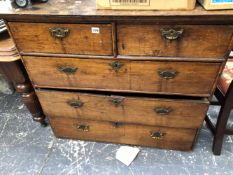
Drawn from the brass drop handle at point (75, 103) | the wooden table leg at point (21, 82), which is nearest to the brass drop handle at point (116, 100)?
the brass drop handle at point (75, 103)

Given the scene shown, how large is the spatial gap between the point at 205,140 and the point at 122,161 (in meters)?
0.61

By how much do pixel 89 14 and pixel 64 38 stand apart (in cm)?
19

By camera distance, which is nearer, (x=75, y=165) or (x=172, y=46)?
(x=172, y=46)

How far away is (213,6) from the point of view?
834mm

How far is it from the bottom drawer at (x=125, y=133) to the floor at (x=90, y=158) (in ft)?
0.22

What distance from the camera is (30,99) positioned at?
1469 mm

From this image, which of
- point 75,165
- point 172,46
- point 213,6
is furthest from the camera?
point 75,165

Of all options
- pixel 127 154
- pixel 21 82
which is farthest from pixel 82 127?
pixel 21 82

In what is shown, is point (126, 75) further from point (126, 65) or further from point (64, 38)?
point (64, 38)

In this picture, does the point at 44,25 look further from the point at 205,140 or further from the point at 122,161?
the point at 205,140

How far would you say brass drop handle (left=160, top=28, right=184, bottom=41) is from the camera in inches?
35.2

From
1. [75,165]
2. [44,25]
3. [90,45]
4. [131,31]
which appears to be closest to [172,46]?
[131,31]

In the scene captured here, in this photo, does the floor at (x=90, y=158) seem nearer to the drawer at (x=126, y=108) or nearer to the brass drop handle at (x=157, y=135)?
the brass drop handle at (x=157, y=135)

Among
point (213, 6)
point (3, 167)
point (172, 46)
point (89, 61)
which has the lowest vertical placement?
point (3, 167)
